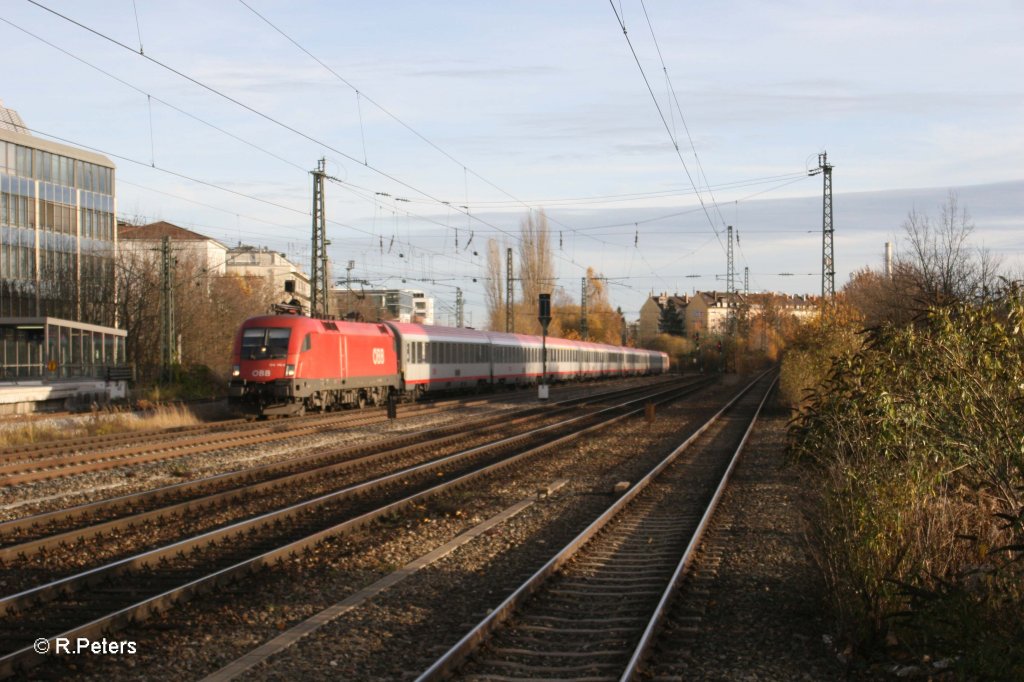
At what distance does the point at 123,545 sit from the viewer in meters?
10.4

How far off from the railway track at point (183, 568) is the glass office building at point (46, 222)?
4367cm

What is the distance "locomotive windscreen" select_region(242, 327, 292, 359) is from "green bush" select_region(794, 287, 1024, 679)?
18.8 meters

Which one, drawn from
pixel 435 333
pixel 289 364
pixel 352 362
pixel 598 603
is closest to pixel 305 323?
pixel 289 364

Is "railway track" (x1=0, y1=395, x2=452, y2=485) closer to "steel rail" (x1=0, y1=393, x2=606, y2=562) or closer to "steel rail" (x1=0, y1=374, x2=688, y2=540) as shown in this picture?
"steel rail" (x1=0, y1=374, x2=688, y2=540)

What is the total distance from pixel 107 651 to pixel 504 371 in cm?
4162

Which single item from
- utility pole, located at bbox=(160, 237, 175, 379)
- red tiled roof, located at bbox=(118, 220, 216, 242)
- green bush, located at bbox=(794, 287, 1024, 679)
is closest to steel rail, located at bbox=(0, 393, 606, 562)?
green bush, located at bbox=(794, 287, 1024, 679)

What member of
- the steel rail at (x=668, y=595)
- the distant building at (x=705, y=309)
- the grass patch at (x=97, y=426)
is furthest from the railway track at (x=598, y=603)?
the distant building at (x=705, y=309)

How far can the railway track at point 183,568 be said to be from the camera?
23.9 feet

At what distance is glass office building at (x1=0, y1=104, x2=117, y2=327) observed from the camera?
58.1 metres

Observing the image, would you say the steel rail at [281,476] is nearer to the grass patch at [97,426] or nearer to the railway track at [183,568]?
the railway track at [183,568]

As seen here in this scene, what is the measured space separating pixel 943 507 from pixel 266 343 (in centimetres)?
2146

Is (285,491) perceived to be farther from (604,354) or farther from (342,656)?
(604,354)

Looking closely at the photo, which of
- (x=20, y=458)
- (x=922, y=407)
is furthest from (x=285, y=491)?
(x=922, y=407)

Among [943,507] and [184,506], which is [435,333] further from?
[943,507]
